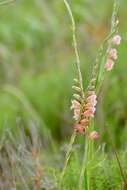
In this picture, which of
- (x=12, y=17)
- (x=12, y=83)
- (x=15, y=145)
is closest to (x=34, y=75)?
(x=12, y=83)

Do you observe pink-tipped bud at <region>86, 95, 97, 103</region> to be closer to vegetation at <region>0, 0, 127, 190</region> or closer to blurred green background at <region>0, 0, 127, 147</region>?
vegetation at <region>0, 0, 127, 190</region>

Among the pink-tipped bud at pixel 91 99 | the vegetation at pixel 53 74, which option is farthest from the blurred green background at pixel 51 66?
the pink-tipped bud at pixel 91 99

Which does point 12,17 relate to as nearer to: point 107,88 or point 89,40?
point 89,40

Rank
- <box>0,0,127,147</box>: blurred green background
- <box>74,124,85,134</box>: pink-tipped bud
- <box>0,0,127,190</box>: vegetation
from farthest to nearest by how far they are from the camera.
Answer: <box>0,0,127,147</box>: blurred green background
<box>0,0,127,190</box>: vegetation
<box>74,124,85,134</box>: pink-tipped bud

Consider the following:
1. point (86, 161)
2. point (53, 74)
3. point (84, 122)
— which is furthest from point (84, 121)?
point (53, 74)

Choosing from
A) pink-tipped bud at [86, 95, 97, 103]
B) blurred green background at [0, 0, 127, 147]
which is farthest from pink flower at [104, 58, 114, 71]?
blurred green background at [0, 0, 127, 147]

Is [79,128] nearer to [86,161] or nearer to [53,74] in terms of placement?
[86,161]

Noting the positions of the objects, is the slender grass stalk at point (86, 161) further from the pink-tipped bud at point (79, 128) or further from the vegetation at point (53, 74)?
the vegetation at point (53, 74)

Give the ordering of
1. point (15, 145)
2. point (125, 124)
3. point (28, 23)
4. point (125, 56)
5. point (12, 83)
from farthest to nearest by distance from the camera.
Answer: point (12, 83)
point (28, 23)
point (125, 56)
point (125, 124)
point (15, 145)
